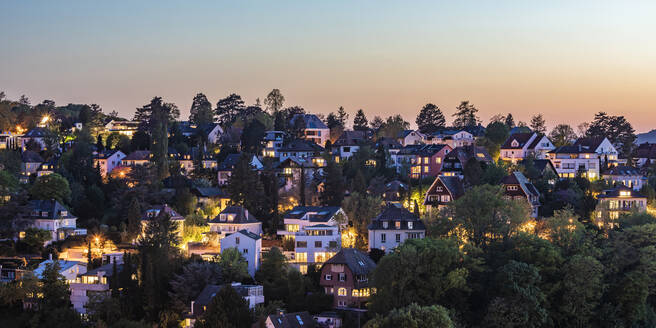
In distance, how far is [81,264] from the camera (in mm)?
56281

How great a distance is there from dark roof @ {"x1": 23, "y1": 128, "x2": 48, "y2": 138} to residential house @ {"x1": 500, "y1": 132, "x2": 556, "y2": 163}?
4615cm

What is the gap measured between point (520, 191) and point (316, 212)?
15.2m

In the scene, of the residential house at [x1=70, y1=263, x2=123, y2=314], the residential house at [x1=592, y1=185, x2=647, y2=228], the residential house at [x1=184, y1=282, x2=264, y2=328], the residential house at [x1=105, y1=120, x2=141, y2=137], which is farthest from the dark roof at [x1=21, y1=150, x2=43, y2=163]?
the residential house at [x1=592, y1=185, x2=647, y2=228]

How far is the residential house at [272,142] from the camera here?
3396 inches

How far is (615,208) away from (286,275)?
1008 inches

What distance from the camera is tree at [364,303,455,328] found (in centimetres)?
4194

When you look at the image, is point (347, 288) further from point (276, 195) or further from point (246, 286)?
point (276, 195)

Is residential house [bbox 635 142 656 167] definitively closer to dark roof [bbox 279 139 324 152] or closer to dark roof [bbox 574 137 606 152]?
dark roof [bbox 574 137 606 152]

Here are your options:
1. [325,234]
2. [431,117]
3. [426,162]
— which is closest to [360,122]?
[431,117]

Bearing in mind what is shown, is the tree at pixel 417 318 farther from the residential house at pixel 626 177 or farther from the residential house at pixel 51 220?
the residential house at pixel 626 177

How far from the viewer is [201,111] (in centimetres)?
10544

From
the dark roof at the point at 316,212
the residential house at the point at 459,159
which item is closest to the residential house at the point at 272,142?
the residential house at the point at 459,159

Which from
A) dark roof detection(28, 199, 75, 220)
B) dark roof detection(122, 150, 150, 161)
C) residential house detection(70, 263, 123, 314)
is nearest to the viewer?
residential house detection(70, 263, 123, 314)

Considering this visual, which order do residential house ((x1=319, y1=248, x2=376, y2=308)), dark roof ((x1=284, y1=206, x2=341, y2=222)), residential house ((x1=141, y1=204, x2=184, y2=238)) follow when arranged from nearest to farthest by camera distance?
residential house ((x1=319, y1=248, x2=376, y2=308)) < dark roof ((x1=284, y1=206, x2=341, y2=222)) < residential house ((x1=141, y1=204, x2=184, y2=238))
